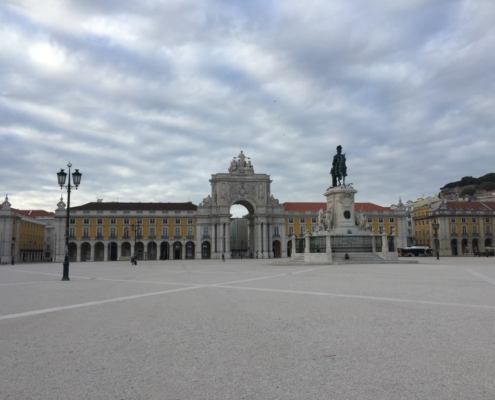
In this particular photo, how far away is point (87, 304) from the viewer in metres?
11.7

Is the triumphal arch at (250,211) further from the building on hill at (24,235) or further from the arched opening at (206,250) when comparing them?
the building on hill at (24,235)

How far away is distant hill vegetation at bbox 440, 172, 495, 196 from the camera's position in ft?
440

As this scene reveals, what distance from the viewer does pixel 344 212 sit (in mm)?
36719

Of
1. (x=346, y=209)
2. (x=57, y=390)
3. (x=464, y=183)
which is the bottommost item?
(x=57, y=390)

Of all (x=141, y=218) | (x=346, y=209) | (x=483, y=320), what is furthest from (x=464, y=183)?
(x=483, y=320)

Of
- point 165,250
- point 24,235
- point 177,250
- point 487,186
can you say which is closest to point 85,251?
point 24,235

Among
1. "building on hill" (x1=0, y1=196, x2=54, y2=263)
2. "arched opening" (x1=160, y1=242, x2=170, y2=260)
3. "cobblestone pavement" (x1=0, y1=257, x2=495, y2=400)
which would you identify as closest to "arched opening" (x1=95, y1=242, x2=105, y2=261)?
"arched opening" (x1=160, y1=242, x2=170, y2=260)

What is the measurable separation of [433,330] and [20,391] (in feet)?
20.6

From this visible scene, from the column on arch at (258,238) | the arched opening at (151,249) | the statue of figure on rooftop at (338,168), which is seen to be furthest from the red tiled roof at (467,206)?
the statue of figure on rooftop at (338,168)

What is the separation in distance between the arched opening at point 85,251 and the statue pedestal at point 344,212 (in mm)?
64881

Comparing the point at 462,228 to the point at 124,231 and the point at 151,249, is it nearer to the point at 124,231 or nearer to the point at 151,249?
the point at 151,249

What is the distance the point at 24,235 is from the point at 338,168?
76458 mm

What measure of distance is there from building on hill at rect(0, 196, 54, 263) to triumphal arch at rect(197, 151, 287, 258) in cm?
3525

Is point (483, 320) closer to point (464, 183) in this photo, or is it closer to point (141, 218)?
point (141, 218)
